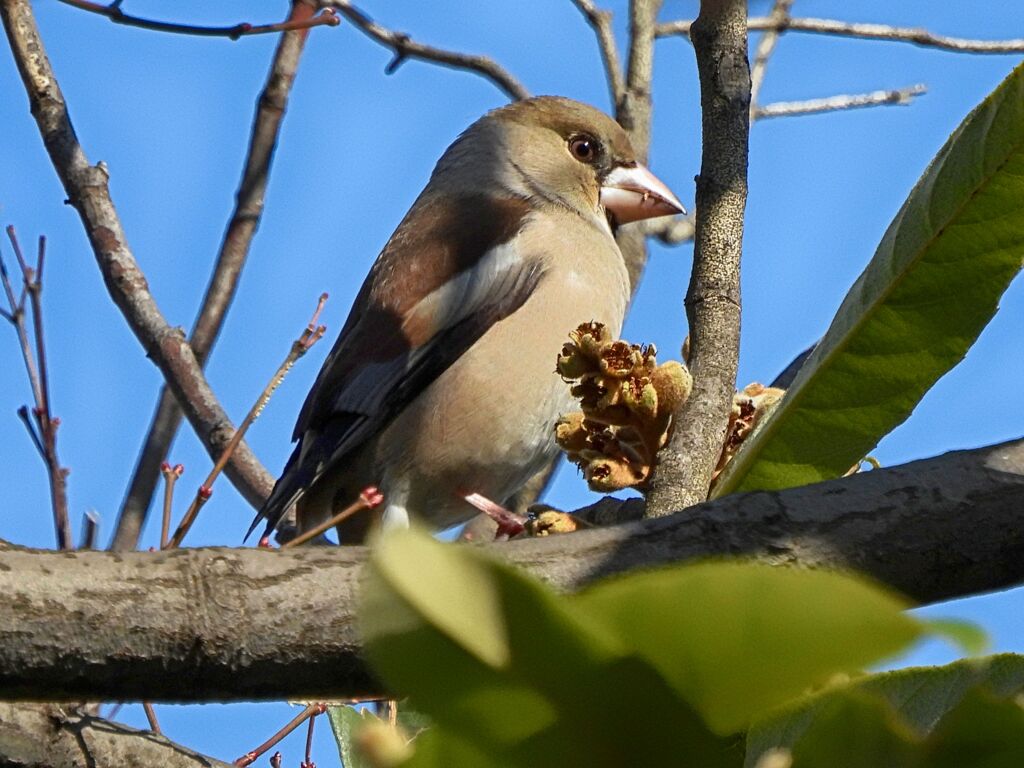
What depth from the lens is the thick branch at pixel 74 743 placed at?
2.01 metres

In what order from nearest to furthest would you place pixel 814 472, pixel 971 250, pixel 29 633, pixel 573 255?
pixel 29 633 < pixel 971 250 < pixel 814 472 < pixel 573 255

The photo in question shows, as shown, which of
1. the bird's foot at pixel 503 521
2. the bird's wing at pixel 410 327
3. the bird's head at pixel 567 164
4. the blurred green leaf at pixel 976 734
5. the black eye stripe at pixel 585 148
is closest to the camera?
the blurred green leaf at pixel 976 734

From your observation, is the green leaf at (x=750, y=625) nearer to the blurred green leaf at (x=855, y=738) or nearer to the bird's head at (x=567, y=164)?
the blurred green leaf at (x=855, y=738)

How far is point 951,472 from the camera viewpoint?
4.50 feet

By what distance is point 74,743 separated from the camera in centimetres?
203

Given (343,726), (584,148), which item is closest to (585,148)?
(584,148)

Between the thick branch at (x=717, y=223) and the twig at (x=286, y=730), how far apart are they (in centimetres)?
138

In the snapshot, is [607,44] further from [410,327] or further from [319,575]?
[319,575]

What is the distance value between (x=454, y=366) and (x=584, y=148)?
1.51m

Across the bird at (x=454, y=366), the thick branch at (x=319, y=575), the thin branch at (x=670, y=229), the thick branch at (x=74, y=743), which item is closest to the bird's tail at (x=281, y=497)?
the bird at (x=454, y=366)

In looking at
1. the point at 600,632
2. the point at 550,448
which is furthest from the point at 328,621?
the point at 550,448

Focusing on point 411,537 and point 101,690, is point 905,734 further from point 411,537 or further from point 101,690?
point 101,690

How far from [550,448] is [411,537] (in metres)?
4.49

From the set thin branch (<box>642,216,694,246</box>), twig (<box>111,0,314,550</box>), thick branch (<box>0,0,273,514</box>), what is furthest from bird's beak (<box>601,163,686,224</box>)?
thick branch (<box>0,0,273,514</box>)
